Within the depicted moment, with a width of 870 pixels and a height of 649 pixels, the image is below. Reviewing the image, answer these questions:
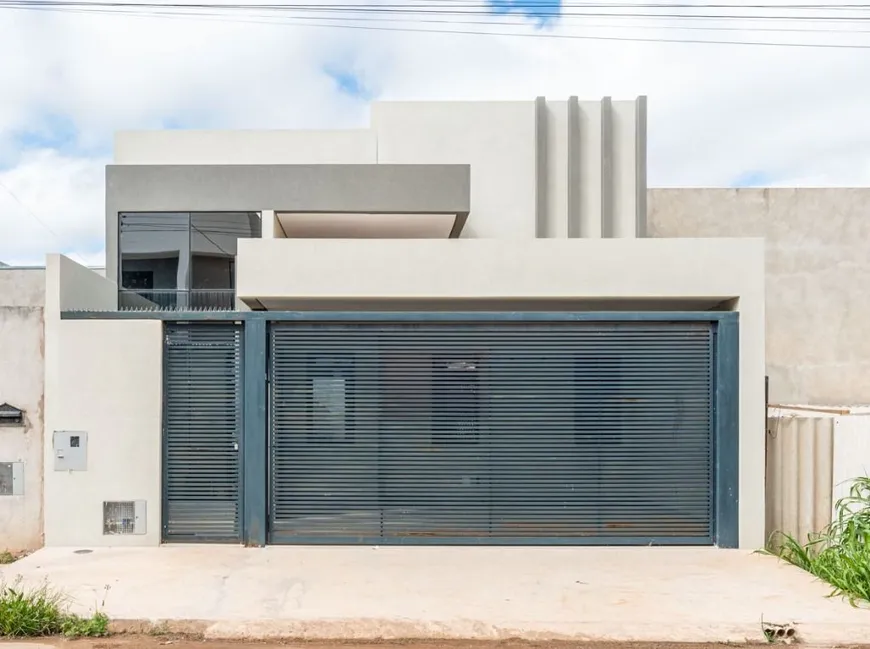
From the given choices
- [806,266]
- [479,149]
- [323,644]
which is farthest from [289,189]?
[806,266]

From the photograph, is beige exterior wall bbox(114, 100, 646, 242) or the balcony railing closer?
the balcony railing

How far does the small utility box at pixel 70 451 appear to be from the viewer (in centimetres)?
756

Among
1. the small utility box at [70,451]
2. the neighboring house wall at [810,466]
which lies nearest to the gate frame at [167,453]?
the small utility box at [70,451]

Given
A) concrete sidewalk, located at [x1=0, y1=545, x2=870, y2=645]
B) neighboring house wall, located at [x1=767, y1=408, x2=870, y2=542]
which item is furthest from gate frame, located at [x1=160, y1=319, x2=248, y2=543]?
neighboring house wall, located at [x1=767, y1=408, x2=870, y2=542]

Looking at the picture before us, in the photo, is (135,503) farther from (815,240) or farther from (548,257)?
(815,240)

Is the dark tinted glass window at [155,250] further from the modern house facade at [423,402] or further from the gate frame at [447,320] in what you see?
the gate frame at [447,320]

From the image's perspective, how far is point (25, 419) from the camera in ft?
25.3

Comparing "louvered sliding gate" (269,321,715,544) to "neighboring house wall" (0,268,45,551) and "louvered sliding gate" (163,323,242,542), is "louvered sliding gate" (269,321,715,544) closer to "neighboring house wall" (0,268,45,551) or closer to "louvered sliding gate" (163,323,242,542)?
"louvered sliding gate" (163,323,242,542)

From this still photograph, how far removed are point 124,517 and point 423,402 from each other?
3.88 meters

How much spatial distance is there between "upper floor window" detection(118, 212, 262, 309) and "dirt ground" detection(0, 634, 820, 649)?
6.80 m

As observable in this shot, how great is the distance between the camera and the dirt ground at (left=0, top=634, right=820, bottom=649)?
5.10 m

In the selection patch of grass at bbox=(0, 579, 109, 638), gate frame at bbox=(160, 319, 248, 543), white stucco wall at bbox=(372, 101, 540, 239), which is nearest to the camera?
patch of grass at bbox=(0, 579, 109, 638)

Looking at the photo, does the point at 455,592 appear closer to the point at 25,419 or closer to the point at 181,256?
the point at 25,419

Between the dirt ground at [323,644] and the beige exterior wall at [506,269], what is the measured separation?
407 cm
